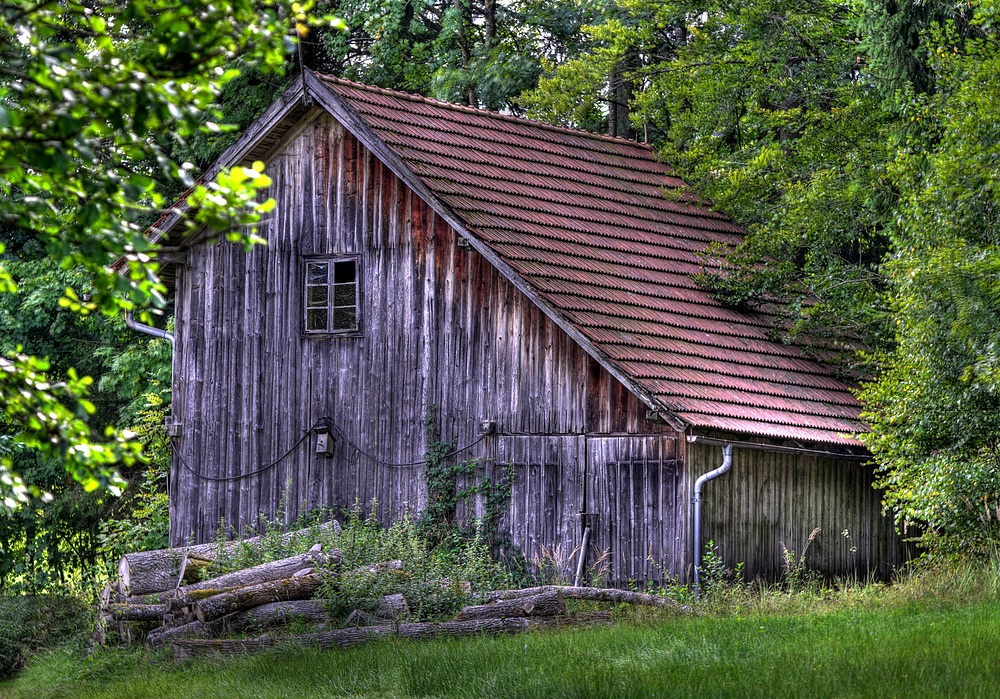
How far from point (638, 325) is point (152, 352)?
12658 mm

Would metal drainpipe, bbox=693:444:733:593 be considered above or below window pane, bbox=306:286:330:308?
below

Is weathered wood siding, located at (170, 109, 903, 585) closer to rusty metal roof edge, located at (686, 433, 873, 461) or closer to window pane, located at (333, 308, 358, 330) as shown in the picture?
window pane, located at (333, 308, 358, 330)

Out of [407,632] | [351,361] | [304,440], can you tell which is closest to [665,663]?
[407,632]

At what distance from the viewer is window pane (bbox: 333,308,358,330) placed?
20547mm

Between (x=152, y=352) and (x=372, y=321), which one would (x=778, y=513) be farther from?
(x=152, y=352)

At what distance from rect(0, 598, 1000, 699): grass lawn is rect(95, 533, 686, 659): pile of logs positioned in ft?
1.17

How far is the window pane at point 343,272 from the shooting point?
67.6 feet

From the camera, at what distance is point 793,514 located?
19.0 m

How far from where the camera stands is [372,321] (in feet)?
66.4

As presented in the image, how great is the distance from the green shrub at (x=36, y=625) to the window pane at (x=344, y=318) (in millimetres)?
5318

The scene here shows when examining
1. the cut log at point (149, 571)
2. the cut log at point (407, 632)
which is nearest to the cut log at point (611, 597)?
the cut log at point (407, 632)

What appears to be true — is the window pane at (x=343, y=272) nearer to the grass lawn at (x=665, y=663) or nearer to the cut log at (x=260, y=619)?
the cut log at (x=260, y=619)

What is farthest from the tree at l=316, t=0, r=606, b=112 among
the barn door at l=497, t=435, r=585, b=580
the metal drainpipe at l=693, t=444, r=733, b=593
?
the metal drainpipe at l=693, t=444, r=733, b=593

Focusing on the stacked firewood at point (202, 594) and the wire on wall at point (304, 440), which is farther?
the wire on wall at point (304, 440)
